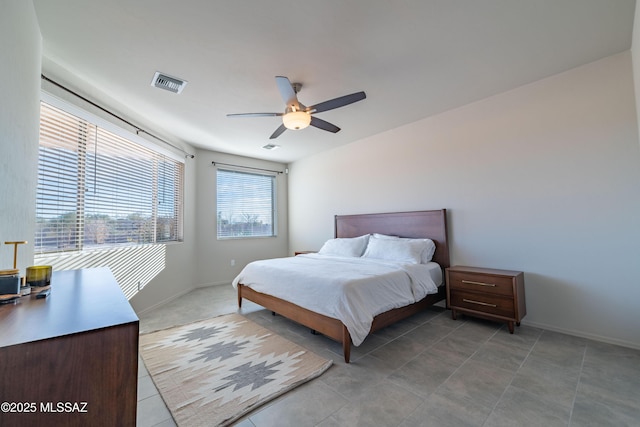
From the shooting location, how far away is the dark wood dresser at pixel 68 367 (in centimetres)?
64

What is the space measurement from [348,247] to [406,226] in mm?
925

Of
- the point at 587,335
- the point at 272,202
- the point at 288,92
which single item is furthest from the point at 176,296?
the point at 587,335

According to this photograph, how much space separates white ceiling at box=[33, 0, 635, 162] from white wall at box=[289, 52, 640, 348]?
29cm

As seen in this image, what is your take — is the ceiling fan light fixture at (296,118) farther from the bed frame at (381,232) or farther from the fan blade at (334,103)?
the bed frame at (381,232)

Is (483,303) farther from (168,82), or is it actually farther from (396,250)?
(168,82)

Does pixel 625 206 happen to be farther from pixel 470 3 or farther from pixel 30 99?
pixel 30 99

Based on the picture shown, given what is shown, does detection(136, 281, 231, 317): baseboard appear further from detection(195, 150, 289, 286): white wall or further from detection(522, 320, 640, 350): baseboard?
detection(522, 320, 640, 350): baseboard

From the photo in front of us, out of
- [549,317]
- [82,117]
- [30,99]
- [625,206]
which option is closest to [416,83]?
[625,206]

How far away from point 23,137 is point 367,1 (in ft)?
7.59

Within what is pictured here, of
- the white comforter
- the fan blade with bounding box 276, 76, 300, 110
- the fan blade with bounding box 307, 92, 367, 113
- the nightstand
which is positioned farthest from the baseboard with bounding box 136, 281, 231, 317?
the nightstand

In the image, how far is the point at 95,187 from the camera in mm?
2807

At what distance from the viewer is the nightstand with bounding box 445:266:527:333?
2.59 meters

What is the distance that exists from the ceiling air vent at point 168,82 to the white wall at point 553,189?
9.88 ft

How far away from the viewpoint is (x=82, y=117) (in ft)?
8.52
